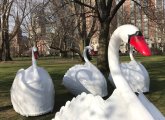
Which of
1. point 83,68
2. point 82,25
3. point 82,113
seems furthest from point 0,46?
point 82,113

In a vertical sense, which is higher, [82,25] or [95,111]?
[82,25]

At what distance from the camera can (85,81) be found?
12.1 metres

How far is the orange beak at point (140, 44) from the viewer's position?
4.90 meters

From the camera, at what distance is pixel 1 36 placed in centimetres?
4459

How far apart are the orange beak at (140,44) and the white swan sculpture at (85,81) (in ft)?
22.3

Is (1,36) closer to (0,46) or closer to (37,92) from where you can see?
(0,46)

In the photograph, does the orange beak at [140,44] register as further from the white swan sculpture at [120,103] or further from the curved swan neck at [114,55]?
the curved swan neck at [114,55]

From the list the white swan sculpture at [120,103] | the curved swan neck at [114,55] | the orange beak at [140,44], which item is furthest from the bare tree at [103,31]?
the orange beak at [140,44]

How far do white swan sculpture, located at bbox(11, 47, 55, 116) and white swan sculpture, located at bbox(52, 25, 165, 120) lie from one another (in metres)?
4.09

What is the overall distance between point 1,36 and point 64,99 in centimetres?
3377

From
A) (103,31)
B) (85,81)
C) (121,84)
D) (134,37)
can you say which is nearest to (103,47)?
(103,31)

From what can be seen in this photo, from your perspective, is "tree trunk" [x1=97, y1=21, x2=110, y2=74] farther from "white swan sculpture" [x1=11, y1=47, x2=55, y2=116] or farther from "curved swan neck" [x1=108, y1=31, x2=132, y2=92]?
"curved swan neck" [x1=108, y1=31, x2=132, y2=92]

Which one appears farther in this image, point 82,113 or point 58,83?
point 58,83

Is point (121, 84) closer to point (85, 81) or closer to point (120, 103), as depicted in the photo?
point (120, 103)
